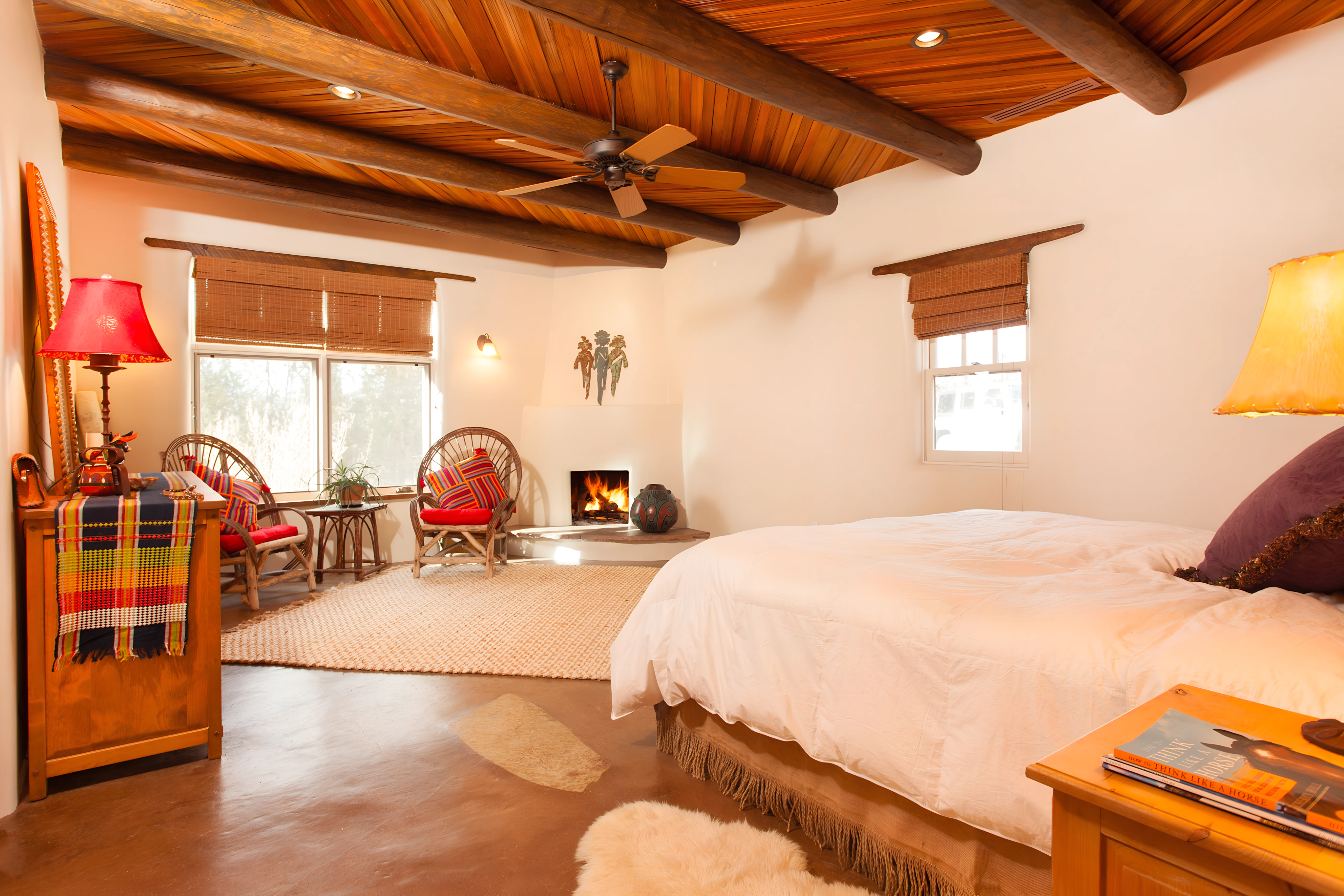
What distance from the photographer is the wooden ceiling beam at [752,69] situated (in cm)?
259

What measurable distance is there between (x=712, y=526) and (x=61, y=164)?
15.8 ft

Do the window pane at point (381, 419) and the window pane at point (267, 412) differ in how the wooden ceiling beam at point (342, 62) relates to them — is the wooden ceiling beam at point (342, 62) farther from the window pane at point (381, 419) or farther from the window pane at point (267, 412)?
the window pane at point (381, 419)

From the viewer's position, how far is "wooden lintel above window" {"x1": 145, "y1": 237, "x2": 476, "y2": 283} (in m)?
4.83

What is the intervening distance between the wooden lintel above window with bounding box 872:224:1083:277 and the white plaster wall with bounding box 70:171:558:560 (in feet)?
10.5

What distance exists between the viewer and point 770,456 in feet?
17.8

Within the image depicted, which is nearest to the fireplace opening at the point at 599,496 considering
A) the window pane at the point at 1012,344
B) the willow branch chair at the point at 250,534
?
the willow branch chair at the point at 250,534

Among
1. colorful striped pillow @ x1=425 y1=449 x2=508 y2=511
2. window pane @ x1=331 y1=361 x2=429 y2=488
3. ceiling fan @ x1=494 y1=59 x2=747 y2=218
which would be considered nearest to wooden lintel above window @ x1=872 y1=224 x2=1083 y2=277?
ceiling fan @ x1=494 y1=59 x2=747 y2=218

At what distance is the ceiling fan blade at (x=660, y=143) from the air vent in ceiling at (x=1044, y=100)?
6.24 ft

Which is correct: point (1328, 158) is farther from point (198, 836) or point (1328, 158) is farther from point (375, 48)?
point (198, 836)

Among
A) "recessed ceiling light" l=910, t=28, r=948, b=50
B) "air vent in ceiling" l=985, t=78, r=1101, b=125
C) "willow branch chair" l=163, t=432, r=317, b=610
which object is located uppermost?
"air vent in ceiling" l=985, t=78, r=1101, b=125

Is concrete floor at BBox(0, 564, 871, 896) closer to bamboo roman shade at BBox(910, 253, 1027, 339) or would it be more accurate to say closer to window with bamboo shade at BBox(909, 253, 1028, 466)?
window with bamboo shade at BBox(909, 253, 1028, 466)

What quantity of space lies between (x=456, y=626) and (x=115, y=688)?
5.78ft

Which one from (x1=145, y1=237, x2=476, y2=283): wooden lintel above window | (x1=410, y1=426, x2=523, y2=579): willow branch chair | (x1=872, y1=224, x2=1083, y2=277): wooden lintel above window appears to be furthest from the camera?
(x1=410, y1=426, x2=523, y2=579): willow branch chair

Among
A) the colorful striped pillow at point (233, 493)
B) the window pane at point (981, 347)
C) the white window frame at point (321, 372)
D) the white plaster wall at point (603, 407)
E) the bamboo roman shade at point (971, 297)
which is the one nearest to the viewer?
the bamboo roman shade at point (971, 297)
